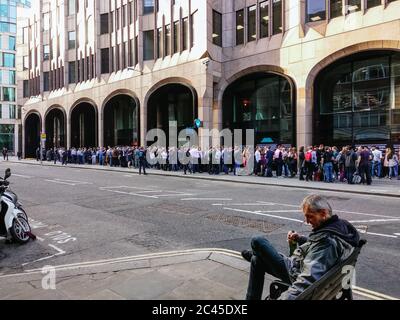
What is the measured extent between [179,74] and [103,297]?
24.2m

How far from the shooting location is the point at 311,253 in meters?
2.79

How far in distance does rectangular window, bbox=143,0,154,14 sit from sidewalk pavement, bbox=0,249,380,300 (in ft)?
94.4

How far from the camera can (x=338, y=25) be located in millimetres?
20016

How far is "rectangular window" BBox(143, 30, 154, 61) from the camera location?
29.9 m

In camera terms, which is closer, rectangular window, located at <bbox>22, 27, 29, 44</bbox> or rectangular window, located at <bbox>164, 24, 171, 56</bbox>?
rectangular window, located at <bbox>164, 24, 171, 56</bbox>

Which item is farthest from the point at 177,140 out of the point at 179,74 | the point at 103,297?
the point at 103,297

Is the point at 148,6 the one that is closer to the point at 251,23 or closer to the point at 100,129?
A: the point at 251,23

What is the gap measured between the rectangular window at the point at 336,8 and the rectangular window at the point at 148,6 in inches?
614

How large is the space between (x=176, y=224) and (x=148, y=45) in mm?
25631

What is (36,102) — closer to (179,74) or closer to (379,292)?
(179,74)

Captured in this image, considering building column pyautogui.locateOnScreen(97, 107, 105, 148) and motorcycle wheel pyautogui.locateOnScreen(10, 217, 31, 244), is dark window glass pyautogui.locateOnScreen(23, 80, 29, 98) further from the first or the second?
motorcycle wheel pyautogui.locateOnScreen(10, 217, 31, 244)

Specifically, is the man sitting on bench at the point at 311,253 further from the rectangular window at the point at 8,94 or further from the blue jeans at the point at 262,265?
the rectangular window at the point at 8,94

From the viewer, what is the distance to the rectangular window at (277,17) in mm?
22812

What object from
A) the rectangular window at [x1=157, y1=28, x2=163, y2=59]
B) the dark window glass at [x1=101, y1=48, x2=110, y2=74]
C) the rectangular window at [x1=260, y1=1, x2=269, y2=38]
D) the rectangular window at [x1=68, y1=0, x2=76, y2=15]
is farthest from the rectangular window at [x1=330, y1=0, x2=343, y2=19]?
the rectangular window at [x1=68, y1=0, x2=76, y2=15]
